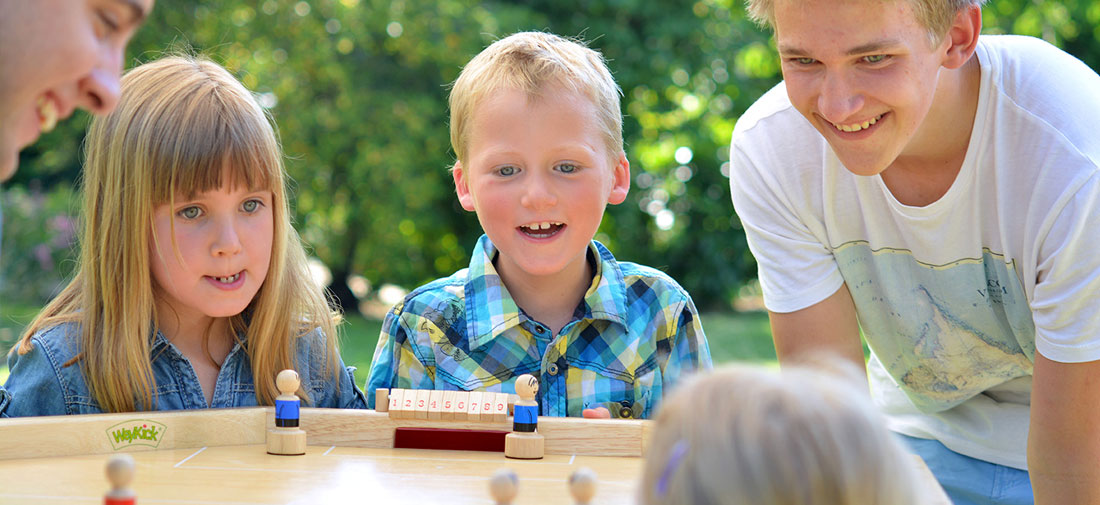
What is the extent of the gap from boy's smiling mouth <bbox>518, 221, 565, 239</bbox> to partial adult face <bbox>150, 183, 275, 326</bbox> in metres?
0.68

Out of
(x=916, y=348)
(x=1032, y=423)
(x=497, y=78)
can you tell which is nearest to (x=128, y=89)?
(x=497, y=78)

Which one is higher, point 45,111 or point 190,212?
point 45,111

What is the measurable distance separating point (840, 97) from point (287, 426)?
143cm

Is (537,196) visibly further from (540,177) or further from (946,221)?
(946,221)

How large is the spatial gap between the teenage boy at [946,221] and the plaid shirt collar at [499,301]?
40cm

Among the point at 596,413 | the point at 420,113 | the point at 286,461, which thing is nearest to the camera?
the point at 286,461

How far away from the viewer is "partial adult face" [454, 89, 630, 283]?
8.98 ft

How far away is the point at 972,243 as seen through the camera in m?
2.58

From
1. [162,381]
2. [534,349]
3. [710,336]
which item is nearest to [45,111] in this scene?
[162,381]

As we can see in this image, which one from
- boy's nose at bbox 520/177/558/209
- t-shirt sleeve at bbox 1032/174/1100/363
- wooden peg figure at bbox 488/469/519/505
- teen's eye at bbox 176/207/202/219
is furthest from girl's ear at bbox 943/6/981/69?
teen's eye at bbox 176/207/202/219

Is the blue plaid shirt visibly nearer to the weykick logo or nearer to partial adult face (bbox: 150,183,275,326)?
partial adult face (bbox: 150,183,275,326)

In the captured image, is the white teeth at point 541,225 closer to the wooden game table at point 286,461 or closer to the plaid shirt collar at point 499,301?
the plaid shirt collar at point 499,301

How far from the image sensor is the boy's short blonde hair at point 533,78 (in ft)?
9.27

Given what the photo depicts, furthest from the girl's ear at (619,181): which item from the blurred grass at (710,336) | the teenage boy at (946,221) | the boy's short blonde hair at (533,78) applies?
the blurred grass at (710,336)
